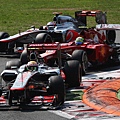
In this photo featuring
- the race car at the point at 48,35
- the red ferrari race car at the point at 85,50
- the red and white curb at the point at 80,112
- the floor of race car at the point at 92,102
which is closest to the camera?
the red and white curb at the point at 80,112

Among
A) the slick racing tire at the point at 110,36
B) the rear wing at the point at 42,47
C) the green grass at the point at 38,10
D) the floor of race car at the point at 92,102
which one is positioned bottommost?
the green grass at the point at 38,10

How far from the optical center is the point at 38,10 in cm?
4984

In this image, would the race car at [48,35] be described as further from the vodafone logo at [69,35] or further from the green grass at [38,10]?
the green grass at [38,10]

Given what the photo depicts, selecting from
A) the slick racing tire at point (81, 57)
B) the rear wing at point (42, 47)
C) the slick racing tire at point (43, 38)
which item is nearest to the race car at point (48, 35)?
the slick racing tire at point (43, 38)

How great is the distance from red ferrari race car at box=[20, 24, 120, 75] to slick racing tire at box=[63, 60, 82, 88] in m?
1.05

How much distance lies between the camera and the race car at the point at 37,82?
15.2 m

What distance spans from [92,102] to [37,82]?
168 centimetres

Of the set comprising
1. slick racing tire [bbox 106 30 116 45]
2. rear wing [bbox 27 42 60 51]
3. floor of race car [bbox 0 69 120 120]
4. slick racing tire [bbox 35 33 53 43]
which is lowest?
floor of race car [bbox 0 69 120 120]

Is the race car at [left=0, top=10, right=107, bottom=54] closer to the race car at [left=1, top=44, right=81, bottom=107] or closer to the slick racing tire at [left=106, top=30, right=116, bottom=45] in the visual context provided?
the slick racing tire at [left=106, top=30, right=116, bottom=45]

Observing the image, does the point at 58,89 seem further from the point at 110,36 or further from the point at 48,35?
the point at 110,36

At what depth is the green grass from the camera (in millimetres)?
41456

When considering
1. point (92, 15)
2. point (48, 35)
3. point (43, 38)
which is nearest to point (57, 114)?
point (43, 38)

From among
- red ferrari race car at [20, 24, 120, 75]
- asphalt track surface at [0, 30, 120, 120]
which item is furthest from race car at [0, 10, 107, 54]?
asphalt track surface at [0, 30, 120, 120]

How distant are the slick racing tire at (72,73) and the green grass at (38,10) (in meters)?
19.2
